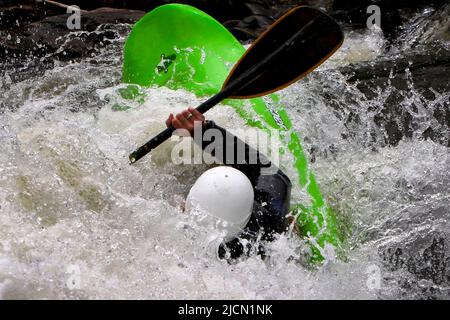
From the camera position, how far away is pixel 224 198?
96.6 inches

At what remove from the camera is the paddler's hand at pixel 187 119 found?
2.68 metres

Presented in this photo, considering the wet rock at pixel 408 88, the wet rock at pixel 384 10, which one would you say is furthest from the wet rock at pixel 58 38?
the wet rock at pixel 408 88

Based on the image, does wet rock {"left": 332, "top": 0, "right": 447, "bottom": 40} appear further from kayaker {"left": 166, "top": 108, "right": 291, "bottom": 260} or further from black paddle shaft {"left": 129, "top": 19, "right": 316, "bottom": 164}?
kayaker {"left": 166, "top": 108, "right": 291, "bottom": 260}

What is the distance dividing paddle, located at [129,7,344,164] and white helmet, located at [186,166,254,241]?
0.60 m

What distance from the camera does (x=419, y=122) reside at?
385 cm

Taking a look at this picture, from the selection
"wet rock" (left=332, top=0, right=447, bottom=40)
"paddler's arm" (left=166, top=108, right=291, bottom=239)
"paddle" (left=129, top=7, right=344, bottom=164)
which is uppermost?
"paddle" (left=129, top=7, right=344, bottom=164)

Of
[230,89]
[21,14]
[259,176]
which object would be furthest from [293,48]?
[21,14]

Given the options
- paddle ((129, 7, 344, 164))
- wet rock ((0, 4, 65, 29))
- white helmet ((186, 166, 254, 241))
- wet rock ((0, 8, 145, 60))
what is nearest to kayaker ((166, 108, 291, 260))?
white helmet ((186, 166, 254, 241))

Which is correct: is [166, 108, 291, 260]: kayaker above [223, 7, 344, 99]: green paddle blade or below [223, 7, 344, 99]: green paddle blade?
below

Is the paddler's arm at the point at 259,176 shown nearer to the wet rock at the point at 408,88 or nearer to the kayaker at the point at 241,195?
the kayaker at the point at 241,195

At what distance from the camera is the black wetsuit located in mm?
2551

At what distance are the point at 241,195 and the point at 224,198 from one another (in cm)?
8

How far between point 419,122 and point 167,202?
5.88 feet

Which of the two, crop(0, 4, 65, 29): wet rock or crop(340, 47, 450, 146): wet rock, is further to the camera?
crop(0, 4, 65, 29): wet rock
